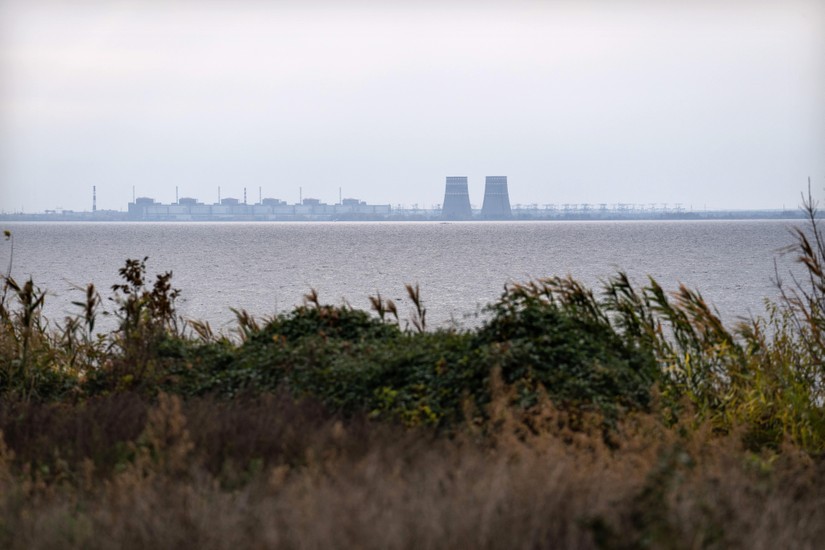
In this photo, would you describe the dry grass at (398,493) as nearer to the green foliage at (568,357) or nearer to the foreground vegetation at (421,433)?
the foreground vegetation at (421,433)

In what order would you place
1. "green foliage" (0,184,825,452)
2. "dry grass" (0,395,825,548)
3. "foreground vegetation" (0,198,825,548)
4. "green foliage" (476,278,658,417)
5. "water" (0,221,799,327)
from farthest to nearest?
"water" (0,221,799,327) → "green foliage" (0,184,825,452) → "green foliage" (476,278,658,417) → "foreground vegetation" (0,198,825,548) → "dry grass" (0,395,825,548)

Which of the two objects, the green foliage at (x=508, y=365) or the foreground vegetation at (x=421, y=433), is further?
the green foliage at (x=508, y=365)

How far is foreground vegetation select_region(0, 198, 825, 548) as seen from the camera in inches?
164

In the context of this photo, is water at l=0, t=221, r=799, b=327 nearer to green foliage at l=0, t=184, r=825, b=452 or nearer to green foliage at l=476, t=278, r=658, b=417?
green foliage at l=0, t=184, r=825, b=452

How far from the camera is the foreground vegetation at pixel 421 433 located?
4.17 metres

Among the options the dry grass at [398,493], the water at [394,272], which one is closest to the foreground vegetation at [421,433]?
the dry grass at [398,493]

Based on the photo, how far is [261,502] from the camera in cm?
457

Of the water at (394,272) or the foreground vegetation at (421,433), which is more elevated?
the foreground vegetation at (421,433)

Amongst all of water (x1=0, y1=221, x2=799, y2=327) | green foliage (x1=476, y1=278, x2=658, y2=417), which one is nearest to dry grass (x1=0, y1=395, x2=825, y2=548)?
green foliage (x1=476, y1=278, x2=658, y2=417)

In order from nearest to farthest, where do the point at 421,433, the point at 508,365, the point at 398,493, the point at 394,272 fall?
the point at 398,493 → the point at 421,433 → the point at 508,365 → the point at 394,272

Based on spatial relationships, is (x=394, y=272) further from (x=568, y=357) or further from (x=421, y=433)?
(x=421, y=433)

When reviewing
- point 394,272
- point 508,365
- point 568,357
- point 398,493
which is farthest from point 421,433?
point 394,272

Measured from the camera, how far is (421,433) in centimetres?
671

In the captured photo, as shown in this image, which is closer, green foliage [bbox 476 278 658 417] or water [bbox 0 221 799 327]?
green foliage [bbox 476 278 658 417]
